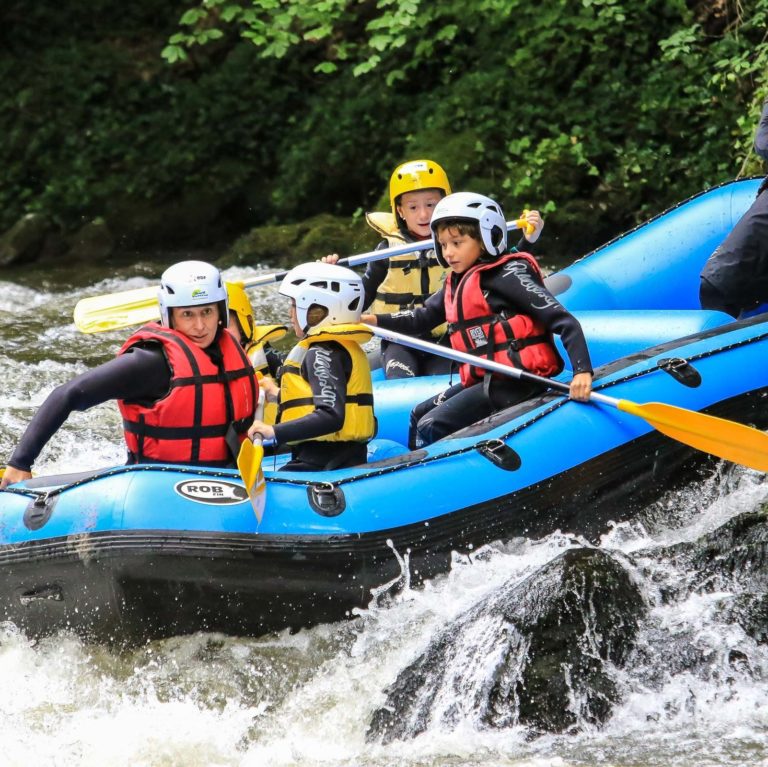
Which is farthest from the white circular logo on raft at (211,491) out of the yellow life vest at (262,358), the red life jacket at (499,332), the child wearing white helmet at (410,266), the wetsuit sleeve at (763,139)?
the wetsuit sleeve at (763,139)

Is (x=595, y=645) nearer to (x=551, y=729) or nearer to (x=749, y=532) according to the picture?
(x=551, y=729)

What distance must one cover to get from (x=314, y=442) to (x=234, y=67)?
315 inches

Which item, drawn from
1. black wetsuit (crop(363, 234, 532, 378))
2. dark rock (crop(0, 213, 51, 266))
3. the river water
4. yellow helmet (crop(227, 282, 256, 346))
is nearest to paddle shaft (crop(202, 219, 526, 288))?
black wetsuit (crop(363, 234, 532, 378))

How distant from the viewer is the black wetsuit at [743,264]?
17.0 ft

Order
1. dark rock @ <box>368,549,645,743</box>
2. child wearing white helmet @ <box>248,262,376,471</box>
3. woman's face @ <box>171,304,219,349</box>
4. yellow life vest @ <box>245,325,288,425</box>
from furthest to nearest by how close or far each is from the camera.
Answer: yellow life vest @ <box>245,325,288,425</box> < child wearing white helmet @ <box>248,262,376,471</box> < woman's face @ <box>171,304,219,349</box> < dark rock @ <box>368,549,645,743</box>

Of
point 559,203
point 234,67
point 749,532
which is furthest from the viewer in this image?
point 234,67

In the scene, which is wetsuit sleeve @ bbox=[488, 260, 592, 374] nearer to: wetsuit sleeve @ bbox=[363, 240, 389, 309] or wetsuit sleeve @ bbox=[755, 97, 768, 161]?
wetsuit sleeve @ bbox=[755, 97, 768, 161]

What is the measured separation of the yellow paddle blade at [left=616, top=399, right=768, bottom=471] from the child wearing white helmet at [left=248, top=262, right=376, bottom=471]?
0.95 metres

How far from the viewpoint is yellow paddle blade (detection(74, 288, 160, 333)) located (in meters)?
5.59

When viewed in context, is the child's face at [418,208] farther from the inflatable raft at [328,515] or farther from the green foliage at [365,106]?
the green foliage at [365,106]

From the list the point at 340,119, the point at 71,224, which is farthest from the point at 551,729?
the point at 71,224

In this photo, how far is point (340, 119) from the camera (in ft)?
35.8

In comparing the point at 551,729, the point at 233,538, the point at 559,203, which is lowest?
the point at 551,729

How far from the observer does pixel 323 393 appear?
4234 millimetres
